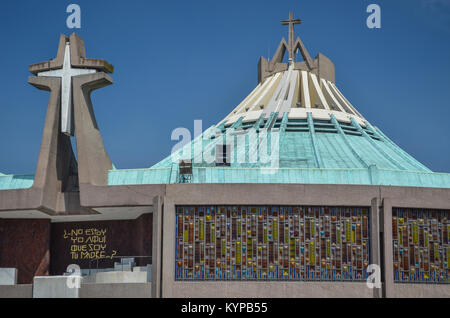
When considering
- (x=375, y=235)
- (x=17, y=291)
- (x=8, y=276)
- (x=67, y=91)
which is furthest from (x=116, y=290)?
(x=375, y=235)

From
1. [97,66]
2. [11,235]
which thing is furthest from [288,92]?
[11,235]

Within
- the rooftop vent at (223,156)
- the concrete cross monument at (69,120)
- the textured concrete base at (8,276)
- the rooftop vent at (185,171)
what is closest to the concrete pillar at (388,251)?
the rooftop vent at (223,156)

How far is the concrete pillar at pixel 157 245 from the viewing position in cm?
2800

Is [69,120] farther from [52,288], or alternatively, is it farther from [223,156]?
[52,288]

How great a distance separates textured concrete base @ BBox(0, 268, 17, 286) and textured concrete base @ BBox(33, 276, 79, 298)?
177 cm

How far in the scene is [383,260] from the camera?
28.5 meters

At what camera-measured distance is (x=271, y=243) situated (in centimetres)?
2862

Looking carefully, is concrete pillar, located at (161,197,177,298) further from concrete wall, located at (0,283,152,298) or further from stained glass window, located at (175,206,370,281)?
concrete wall, located at (0,283,152,298)

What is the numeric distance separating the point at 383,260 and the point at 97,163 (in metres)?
10.3

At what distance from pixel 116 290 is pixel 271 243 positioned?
5.21m

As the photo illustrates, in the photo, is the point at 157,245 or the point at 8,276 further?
the point at 8,276

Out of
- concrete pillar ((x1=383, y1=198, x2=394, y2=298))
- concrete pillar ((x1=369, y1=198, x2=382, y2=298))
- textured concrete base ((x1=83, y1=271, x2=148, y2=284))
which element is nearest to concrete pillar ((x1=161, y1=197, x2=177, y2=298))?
textured concrete base ((x1=83, y1=271, x2=148, y2=284))
